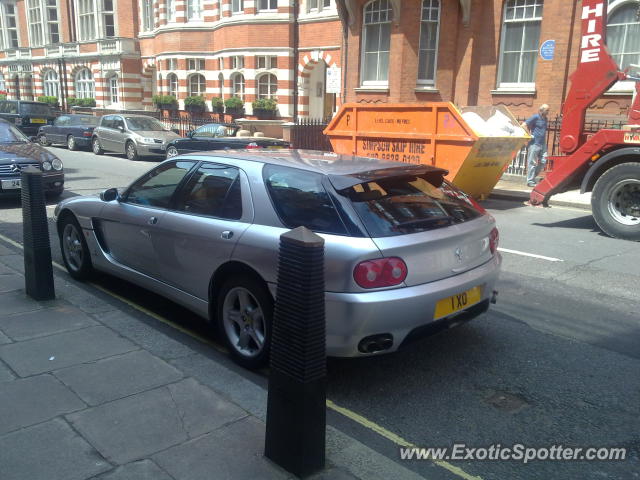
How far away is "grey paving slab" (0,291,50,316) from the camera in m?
5.12

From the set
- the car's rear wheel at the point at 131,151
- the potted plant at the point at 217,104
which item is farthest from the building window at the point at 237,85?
the car's rear wheel at the point at 131,151

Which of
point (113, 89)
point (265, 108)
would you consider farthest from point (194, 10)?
point (113, 89)

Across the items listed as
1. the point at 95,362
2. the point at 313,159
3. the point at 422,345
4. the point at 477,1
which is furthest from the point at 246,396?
the point at 477,1

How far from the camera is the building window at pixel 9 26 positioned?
158 ft

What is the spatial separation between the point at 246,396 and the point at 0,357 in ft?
6.11

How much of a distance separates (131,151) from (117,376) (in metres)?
17.9

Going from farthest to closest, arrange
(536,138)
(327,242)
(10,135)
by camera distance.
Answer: (536,138) → (10,135) → (327,242)

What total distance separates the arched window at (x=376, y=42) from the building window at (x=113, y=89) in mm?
22416

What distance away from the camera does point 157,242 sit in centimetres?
496

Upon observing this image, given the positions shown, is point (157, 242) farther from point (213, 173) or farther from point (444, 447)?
point (444, 447)

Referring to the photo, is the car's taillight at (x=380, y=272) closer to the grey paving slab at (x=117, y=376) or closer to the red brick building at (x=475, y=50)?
the grey paving slab at (x=117, y=376)

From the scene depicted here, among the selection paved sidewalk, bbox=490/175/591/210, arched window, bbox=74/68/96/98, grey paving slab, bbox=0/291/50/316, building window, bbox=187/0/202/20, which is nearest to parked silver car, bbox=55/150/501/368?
grey paving slab, bbox=0/291/50/316

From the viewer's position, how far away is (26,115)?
87.7 feet

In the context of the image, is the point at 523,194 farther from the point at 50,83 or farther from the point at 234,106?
the point at 50,83
